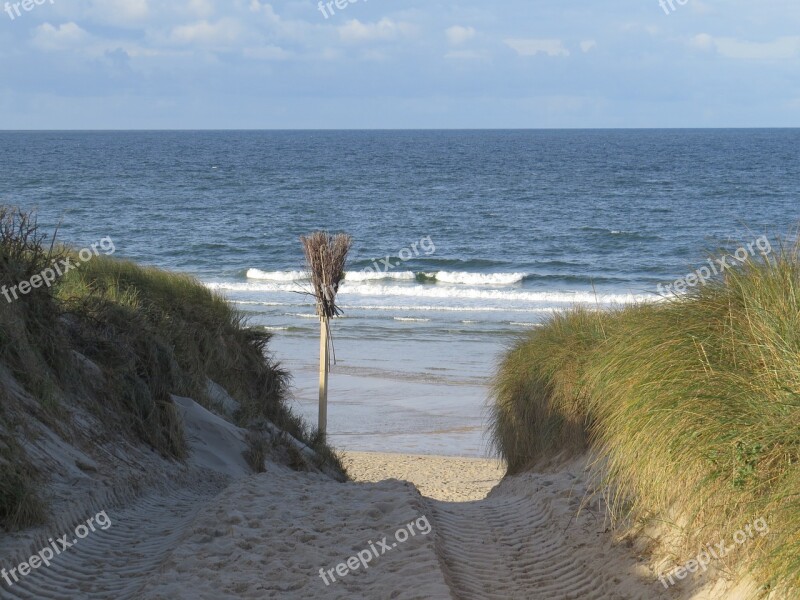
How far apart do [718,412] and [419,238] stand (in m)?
36.9

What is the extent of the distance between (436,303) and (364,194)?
3173 centimetres

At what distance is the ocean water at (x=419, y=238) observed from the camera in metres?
18.3

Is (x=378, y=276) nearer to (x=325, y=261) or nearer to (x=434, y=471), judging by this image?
(x=434, y=471)

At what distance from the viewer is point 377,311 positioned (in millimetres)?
26875

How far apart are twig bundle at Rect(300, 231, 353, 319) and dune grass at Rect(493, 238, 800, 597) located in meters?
5.99

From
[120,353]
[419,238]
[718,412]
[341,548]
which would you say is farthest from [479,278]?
[718,412]

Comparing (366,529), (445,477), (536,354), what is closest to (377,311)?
(445,477)

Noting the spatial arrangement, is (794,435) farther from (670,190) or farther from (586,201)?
(670,190)

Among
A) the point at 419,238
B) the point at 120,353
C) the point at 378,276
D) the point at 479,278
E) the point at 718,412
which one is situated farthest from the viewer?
the point at 419,238

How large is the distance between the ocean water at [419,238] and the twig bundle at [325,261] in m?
2.68

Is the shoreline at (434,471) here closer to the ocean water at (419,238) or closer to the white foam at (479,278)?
the ocean water at (419,238)

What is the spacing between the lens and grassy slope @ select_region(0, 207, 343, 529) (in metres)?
6.83

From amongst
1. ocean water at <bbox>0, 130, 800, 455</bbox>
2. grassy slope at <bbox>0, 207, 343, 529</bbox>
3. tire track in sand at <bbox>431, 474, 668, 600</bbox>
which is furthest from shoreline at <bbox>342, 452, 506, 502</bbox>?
tire track in sand at <bbox>431, 474, 668, 600</bbox>

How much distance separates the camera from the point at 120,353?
334 inches
